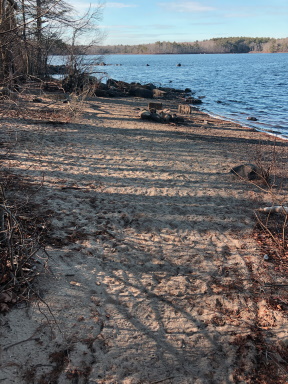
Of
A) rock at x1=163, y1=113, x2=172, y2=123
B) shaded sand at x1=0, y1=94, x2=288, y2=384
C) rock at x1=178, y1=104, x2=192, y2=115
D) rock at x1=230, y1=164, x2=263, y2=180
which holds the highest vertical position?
rock at x1=178, y1=104, x2=192, y2=115

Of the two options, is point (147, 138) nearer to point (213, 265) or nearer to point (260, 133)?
point (260, 133)

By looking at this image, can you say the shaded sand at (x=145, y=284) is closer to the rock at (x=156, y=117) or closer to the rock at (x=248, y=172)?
the rock at (x=248, y=172)

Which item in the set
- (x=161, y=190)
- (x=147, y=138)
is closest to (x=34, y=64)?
(x=147, y=138)

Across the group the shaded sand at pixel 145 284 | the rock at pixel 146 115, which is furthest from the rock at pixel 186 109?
the shaded sand at pixel 145 284

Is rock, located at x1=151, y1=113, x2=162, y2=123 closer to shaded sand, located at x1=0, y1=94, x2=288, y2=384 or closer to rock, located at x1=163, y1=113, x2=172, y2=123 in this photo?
rock, located at x1=163, y1=113, x2=172, y2=123

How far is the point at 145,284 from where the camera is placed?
4.21 meters

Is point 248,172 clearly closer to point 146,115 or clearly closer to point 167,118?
point 167,118

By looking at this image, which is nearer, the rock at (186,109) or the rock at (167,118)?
the rock at (167,118)

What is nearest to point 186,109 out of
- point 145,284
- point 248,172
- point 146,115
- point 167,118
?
point 167,118

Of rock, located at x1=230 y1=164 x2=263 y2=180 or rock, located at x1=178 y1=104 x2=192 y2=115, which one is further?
rock, located at x1=178 y1=104 x2=192 y2=115

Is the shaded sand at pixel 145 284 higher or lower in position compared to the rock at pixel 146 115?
lower

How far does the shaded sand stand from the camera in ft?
10.0

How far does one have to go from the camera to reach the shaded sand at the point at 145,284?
305 centimetres

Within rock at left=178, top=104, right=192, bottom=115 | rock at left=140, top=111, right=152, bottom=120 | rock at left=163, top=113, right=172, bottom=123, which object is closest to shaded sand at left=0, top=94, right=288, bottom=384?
rock at left=163, top=113, right=172, bottom=123
